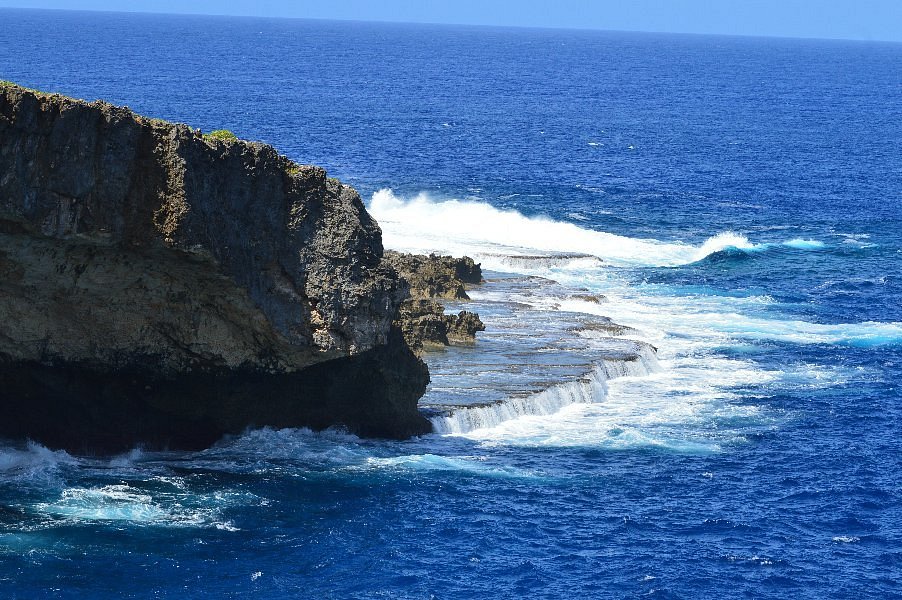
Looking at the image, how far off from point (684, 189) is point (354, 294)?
7710cm

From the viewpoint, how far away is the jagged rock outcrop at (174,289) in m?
39.7

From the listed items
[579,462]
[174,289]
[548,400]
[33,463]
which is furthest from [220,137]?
[548,400]

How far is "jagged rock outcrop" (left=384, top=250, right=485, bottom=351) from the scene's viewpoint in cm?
6094

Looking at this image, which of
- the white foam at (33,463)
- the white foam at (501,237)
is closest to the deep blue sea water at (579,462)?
the white foam at (33,463)

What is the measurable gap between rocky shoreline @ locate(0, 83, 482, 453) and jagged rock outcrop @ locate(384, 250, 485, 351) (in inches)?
242

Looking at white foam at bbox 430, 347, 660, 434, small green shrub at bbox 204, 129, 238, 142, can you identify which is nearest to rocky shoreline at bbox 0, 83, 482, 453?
small green shrub at bbox 204, 129, 238, 142

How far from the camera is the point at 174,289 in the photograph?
43.9 meters

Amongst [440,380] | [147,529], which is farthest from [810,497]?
[147,529]

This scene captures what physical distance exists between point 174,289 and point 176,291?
0.35 ft

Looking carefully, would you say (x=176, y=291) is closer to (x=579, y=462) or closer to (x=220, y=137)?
(x=220, y=137)

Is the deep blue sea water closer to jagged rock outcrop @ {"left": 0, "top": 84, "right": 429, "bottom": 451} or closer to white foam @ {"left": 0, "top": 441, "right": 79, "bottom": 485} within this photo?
white foam @ {"left": 0, "top": 441, "right": 79, "bottom": 485}

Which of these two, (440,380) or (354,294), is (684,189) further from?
(354,294)

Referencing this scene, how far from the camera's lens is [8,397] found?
4419cm

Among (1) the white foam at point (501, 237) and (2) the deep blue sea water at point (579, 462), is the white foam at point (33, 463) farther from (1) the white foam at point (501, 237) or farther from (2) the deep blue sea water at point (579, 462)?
(1) the white foam at point (501, 237)
